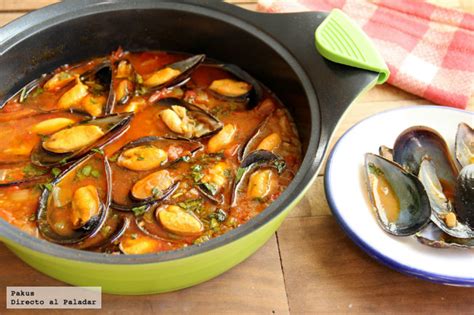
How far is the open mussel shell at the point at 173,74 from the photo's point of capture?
6.18 feet

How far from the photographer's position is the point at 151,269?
4.02 feet

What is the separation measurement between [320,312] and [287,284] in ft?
0.37

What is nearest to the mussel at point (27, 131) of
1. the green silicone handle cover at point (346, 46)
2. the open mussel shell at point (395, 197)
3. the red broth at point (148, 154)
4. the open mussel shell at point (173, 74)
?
the red broth at point (148, 154)

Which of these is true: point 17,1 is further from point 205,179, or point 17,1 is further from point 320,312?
point 320,312

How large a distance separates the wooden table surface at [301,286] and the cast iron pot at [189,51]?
0.05 metres

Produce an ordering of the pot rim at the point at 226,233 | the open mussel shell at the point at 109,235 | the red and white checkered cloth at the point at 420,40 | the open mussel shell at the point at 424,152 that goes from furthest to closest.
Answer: the red and white checkered cloth at the point at 420,40 → the open mussel shell at the point at 424,152 → the open mussel shell at the point at 109,235 → the pot rim at the point at 226,233

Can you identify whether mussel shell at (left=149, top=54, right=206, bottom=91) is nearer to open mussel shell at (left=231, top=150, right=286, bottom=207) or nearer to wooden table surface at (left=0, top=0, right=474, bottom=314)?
open mussel shell at (left=231, top=150, right=286, bottom=207)

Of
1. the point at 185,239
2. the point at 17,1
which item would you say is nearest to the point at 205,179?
the point at 185,239

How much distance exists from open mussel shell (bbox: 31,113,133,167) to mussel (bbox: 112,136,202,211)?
2.8 inches

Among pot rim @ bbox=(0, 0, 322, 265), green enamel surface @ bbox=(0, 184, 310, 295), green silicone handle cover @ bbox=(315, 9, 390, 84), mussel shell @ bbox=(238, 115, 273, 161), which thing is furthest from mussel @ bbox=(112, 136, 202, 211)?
green silicone handle cover @ bbox=(315, 9, 390, 84)

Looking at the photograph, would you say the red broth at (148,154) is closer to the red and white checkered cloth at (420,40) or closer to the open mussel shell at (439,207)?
the open mussel shell at (439,207)

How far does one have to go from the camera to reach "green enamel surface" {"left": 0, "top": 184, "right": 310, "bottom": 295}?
1.20 metres

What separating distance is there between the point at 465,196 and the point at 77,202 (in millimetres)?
1054

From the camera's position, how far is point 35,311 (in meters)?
1.44
